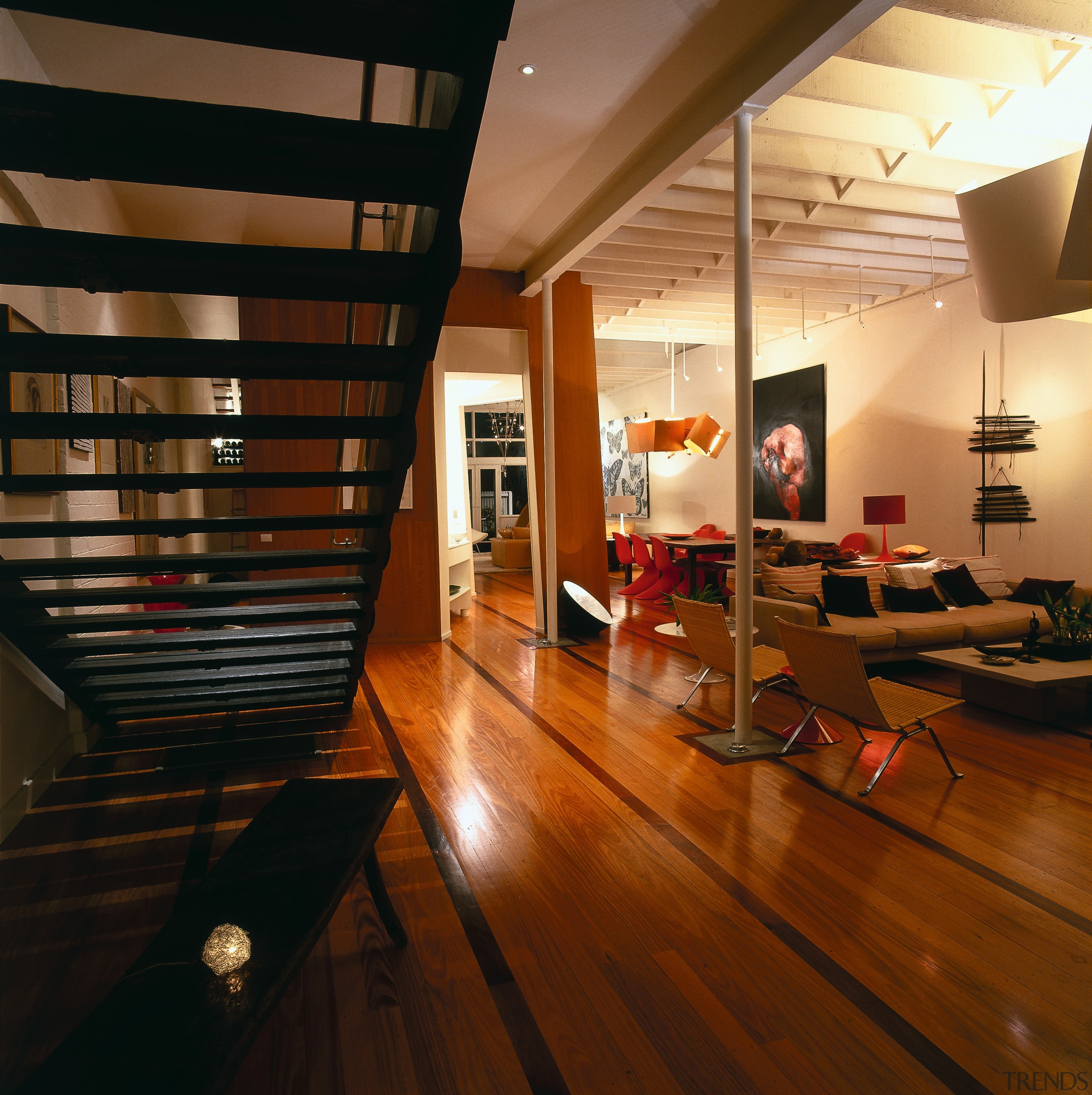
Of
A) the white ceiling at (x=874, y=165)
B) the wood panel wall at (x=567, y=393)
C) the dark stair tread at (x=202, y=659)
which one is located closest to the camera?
the dark stair tread at (x=202, y=659)

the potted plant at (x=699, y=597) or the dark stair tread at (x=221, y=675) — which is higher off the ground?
the dark stair tread at (x=221, y=675)

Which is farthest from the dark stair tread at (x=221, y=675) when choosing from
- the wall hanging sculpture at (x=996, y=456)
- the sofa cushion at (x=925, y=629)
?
the wall hanging sculpture at (x=996, y=456)

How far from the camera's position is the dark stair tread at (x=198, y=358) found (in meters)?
2.30

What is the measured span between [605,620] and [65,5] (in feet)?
22.2

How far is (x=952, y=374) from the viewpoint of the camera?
8.46m

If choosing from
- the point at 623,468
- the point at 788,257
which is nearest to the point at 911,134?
the point at 788,257

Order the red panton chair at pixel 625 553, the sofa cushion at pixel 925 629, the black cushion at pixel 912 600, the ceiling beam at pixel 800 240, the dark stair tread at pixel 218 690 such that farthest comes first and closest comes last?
the red panton chair at pixel 625 553
the ceiling beam at pixel 800 240
the black cushion at pixel 912 600
the sofa cushion at pixel 925 629
the dark stair tread at pixel 218 690

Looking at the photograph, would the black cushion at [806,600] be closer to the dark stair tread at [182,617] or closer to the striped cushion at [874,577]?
the striped cushion at [874,577]

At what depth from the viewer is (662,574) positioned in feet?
33.3

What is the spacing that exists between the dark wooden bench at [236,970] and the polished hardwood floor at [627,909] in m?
0.45

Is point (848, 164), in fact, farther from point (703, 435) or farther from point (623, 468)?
point (623, 468)

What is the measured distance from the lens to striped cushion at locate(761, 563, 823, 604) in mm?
6516

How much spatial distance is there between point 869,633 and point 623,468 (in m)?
10.5

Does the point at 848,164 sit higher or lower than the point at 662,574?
higher
